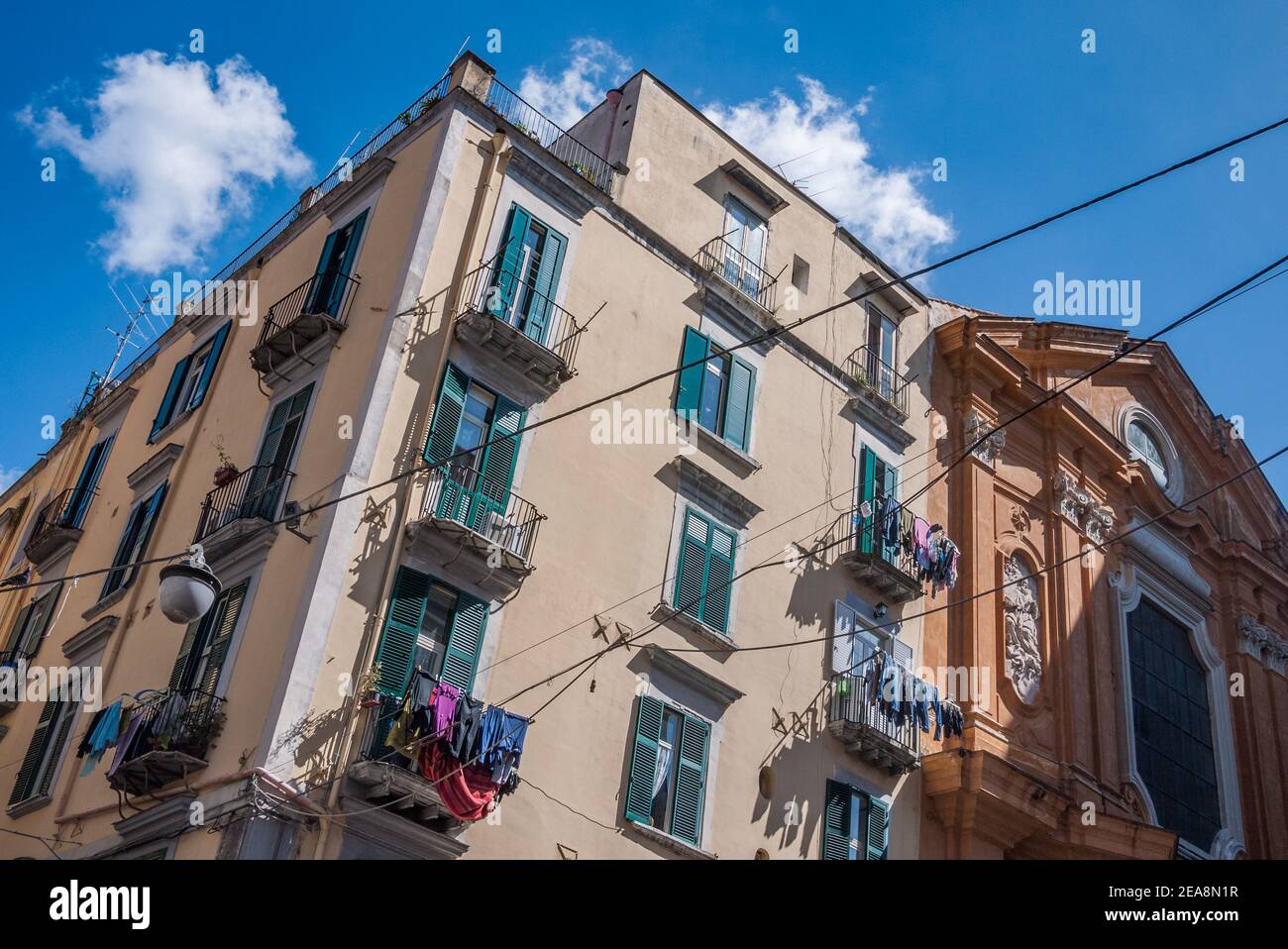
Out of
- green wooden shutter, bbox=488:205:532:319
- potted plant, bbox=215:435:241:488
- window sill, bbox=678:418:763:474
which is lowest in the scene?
potted plant, bbox=215:435:241:488

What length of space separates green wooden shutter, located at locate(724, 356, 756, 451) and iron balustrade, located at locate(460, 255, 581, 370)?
325 centimetres

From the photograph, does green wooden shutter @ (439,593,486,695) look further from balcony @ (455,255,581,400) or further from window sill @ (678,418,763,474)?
window sill @ (678,418,763,474)

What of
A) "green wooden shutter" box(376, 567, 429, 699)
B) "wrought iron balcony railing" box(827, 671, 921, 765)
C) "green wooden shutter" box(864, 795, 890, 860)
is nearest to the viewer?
"green wooden shutter" box(376, 567, 429, 699)

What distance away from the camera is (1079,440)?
30.8 meters

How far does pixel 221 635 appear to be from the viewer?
1888 cm

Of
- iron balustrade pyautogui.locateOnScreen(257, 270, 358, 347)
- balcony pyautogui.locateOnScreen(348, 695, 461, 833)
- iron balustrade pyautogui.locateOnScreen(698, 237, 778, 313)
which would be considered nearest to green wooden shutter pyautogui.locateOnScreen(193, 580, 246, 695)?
balcony pyautogui.locateOnScreen(348, 695, 461, 833)

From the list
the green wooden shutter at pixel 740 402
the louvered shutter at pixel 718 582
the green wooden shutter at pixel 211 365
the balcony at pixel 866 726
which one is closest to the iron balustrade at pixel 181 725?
the louvered shutter at pixel 718 582

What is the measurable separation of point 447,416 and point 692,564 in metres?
4.66

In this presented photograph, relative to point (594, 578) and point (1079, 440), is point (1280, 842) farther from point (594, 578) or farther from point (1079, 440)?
point (594, 578)

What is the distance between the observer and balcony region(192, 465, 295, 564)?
19031 millimetres

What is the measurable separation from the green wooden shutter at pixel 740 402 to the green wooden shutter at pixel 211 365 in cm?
906

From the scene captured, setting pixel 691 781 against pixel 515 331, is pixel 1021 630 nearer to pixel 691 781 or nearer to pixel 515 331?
pixel 691 781

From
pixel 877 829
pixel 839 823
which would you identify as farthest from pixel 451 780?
pixel 877 829
